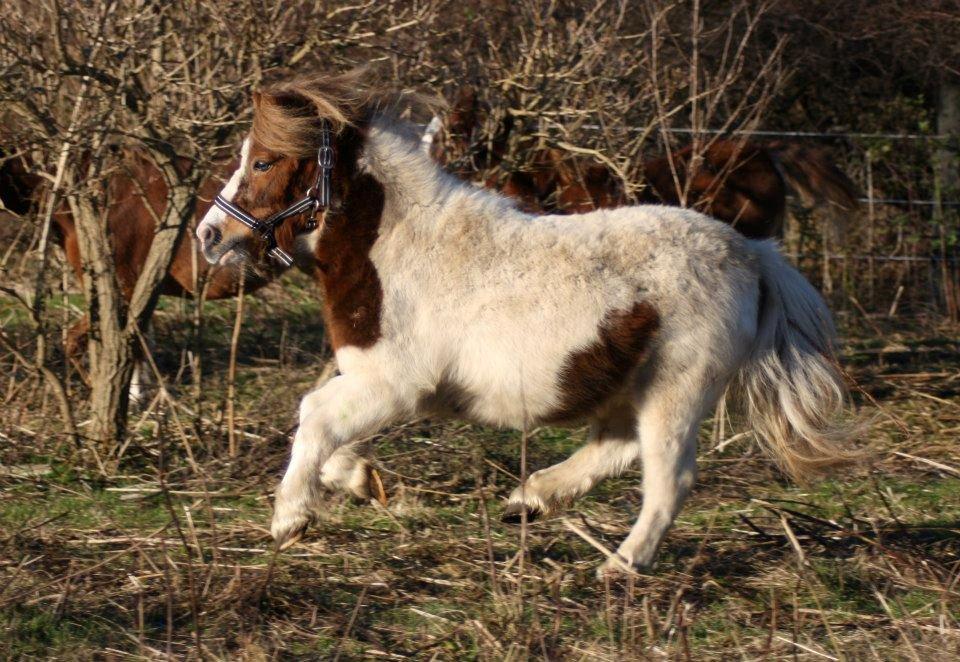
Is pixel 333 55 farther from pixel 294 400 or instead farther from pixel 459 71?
pixel 294 400

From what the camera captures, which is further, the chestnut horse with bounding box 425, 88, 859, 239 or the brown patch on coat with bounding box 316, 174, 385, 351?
the chestnut horse with bounding box 425, 88, 859, 239

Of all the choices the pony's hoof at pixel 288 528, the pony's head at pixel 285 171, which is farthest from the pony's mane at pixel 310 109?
the pony's hoof at pixel 288 528

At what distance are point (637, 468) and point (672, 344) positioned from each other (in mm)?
1446

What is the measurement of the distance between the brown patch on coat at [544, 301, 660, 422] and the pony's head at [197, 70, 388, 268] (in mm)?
1054

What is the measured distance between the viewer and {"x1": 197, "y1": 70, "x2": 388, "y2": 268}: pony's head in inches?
182

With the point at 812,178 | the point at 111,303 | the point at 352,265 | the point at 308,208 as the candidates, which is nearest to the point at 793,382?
the point at 352,265

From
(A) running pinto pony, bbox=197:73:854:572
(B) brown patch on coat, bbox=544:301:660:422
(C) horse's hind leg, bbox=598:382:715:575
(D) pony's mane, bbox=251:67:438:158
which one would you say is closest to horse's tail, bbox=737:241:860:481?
(A) running pinto pony, bbox=197:73:854:572

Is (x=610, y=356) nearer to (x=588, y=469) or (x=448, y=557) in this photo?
(x=588, y=469)

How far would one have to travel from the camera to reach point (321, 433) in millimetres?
4344

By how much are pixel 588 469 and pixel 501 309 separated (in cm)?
88

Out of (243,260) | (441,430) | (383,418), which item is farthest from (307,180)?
→ (441,430)

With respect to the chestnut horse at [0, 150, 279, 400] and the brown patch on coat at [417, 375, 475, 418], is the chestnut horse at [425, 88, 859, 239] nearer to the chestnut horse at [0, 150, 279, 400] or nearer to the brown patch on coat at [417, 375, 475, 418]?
the chestnut horse at [0, 150, 279, 400]

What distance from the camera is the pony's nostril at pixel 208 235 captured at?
15.3 feet

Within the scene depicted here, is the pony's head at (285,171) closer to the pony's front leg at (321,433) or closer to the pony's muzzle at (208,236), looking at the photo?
the pony's muzzle at (208,236)
